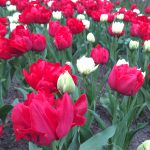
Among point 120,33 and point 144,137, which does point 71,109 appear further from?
point 120,33

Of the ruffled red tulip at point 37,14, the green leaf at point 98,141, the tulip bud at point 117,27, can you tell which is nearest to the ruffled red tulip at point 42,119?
the green leaf at point 98,141

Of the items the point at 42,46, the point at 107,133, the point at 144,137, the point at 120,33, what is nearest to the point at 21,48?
the point at 42,46

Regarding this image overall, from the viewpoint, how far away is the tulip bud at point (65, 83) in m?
1.24

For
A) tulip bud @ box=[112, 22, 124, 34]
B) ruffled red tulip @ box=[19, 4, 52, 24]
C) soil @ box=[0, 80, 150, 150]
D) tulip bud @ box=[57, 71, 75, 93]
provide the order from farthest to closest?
tulip bud @ box=[112, 22, 124, 34]
ruffled red tulip @ box=[19, 4, 52, 24]
soil @ box=[0, 80, 150, 150]
tulip bud @ box=[57, 71, 75, 93]

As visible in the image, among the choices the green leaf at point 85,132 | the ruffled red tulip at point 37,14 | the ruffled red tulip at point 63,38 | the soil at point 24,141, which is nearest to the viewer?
the green leaf at point 85,132

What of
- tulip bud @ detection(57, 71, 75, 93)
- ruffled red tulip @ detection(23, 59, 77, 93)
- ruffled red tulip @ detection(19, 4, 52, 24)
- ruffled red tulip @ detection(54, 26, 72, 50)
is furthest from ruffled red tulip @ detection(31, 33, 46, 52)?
tulip bud @ detection(57, 71, 75, 93)

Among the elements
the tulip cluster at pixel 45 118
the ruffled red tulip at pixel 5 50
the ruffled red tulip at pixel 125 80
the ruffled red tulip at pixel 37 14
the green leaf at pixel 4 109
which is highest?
the tulip cluster at pixel 45 118

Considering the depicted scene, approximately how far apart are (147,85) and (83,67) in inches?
32.4

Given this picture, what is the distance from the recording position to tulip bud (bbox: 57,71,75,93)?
1242 millimetres

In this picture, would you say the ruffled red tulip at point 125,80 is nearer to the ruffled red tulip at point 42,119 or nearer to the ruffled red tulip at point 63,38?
the ruffled red tulip at point 42,119

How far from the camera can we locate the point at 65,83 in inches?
48.9

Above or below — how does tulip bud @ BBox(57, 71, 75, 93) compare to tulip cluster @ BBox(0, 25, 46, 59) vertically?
above

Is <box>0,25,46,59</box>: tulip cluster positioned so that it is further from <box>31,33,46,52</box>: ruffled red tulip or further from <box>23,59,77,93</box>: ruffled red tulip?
<box>23,59,77,93</box>: ruffled red tulip

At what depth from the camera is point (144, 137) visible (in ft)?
7.43
